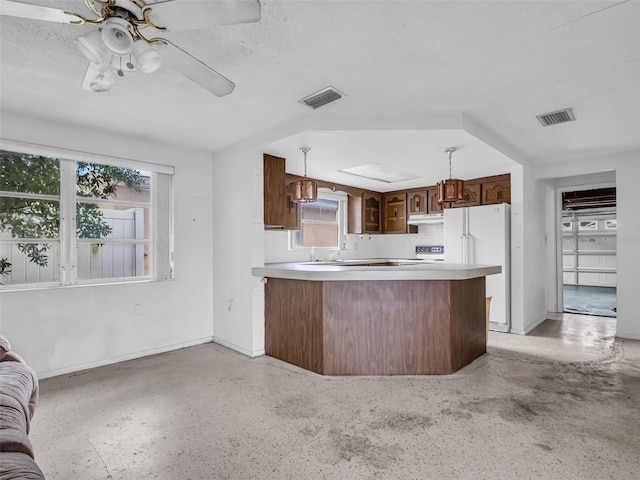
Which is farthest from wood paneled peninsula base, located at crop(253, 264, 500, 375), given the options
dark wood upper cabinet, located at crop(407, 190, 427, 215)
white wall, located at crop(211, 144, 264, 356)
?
dark wood upper cabinet, located at crop(407, 190, 427, 215)

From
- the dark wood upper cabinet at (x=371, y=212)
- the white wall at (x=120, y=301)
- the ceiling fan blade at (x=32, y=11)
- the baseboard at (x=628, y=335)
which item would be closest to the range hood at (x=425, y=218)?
the dark wood upper cabinet at (x=371, y=212)

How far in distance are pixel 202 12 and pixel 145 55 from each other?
35 cm

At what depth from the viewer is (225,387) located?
2889 millimetres

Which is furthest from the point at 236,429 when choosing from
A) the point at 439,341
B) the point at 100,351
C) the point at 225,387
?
the point at 100,351

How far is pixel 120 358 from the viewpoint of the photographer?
3553 mm

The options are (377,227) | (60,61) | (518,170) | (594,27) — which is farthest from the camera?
(377,227)

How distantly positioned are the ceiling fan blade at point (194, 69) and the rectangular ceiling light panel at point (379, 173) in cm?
285

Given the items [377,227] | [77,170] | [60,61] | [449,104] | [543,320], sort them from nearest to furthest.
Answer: [60,61] < [449,104] < [77,170] < [543,320] < [377,227]

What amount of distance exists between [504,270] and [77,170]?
16.6 ft

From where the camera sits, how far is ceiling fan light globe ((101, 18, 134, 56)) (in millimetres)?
1434

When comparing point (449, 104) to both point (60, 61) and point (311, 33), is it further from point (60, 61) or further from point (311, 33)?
point (60, 61)

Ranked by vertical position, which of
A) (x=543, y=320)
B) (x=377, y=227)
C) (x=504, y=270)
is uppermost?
(x=377, y=227)

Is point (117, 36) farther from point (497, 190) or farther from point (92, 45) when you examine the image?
point (497, 190)

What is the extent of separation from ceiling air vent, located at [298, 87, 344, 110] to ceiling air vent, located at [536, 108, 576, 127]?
1917mm
